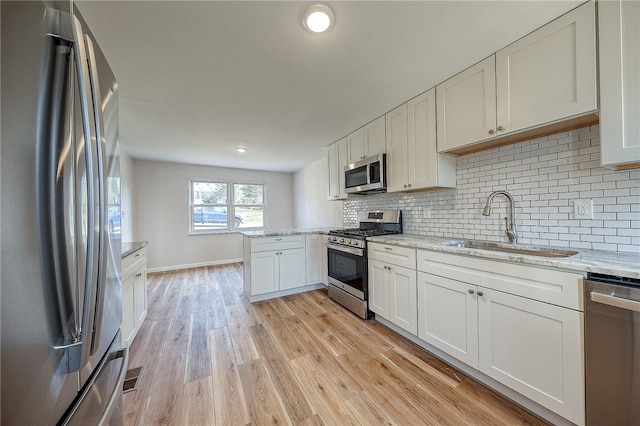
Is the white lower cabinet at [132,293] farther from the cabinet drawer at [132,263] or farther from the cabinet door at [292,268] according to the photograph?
the cabinet door at [292,268]

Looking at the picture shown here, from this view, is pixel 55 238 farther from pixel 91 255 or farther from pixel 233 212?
pixel 233 212

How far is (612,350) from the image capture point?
3.50ft

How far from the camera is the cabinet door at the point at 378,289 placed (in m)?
2.33

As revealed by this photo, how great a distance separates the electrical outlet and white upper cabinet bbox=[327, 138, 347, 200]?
2.28 meters

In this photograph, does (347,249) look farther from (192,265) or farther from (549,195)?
(192,265)

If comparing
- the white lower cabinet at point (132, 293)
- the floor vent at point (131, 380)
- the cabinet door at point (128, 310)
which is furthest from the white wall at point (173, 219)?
the floor vent at point (131, 380)

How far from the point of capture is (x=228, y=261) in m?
5.63

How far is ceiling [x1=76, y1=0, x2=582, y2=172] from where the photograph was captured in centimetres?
133

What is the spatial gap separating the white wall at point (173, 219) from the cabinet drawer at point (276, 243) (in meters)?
2.84

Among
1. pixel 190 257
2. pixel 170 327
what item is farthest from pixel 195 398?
pixel 190 257

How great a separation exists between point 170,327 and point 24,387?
7.88ft

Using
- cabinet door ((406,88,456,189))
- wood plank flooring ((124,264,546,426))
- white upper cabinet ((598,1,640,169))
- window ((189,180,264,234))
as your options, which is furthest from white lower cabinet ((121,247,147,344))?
white upper cabinet ((598,1,640,169))

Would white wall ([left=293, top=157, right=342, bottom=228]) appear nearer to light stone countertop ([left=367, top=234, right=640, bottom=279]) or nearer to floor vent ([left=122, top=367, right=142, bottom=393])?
light stone countertop ([left=367, top=234, right=640, bottom=279])

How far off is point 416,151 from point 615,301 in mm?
1686
